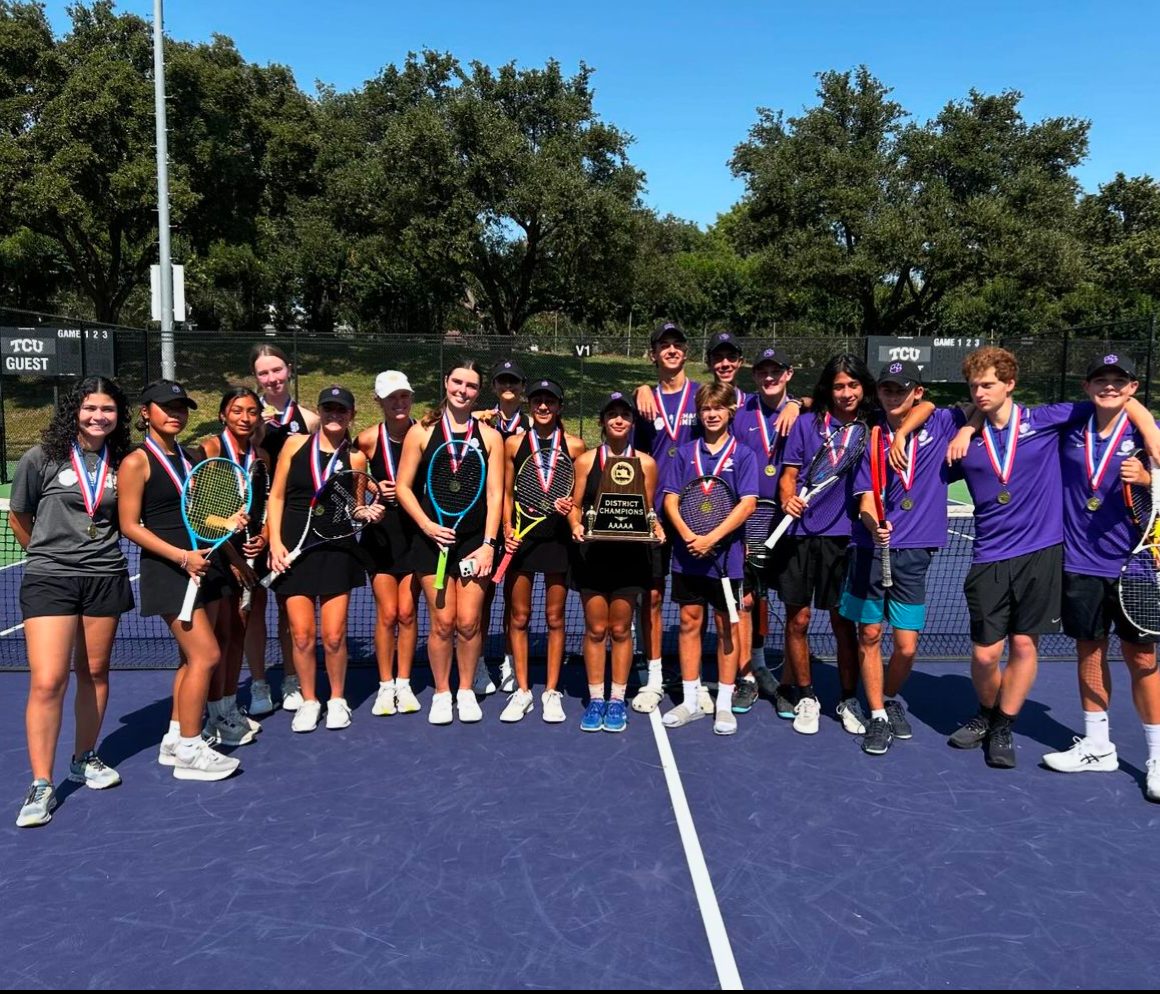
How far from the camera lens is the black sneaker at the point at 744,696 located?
5.18 metres

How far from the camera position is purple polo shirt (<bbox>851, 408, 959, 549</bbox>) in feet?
14.8

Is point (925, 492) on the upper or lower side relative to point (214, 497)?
upper

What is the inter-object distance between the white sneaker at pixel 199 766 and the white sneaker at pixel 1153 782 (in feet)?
14.4

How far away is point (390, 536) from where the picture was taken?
4906 millimetres

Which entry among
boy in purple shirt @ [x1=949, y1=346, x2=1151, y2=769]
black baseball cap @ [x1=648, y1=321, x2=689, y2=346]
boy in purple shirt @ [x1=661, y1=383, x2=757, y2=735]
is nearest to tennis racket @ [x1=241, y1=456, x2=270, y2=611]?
boy in purple shirt @ [x1=661, y1=383, x2=757, y2=735]

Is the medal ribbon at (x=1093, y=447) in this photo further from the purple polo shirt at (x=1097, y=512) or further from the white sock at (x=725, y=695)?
the white sock at (x=725, y=695)

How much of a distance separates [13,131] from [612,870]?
26337 mm

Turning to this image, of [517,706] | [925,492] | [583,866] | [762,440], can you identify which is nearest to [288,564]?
[517,706]

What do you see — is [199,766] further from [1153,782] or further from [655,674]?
[1153,782]

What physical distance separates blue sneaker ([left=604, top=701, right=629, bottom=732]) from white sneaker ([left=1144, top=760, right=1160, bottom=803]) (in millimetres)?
2567

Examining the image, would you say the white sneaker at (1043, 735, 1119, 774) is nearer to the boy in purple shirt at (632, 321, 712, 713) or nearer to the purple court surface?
the purple court surface

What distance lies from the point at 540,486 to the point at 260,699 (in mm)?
2115

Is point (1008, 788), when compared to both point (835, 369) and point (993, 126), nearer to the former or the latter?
point (835, 369)

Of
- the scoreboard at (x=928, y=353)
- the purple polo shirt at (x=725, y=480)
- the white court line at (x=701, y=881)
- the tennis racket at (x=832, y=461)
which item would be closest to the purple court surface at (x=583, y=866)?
the white court line at (x=701, y=881)
